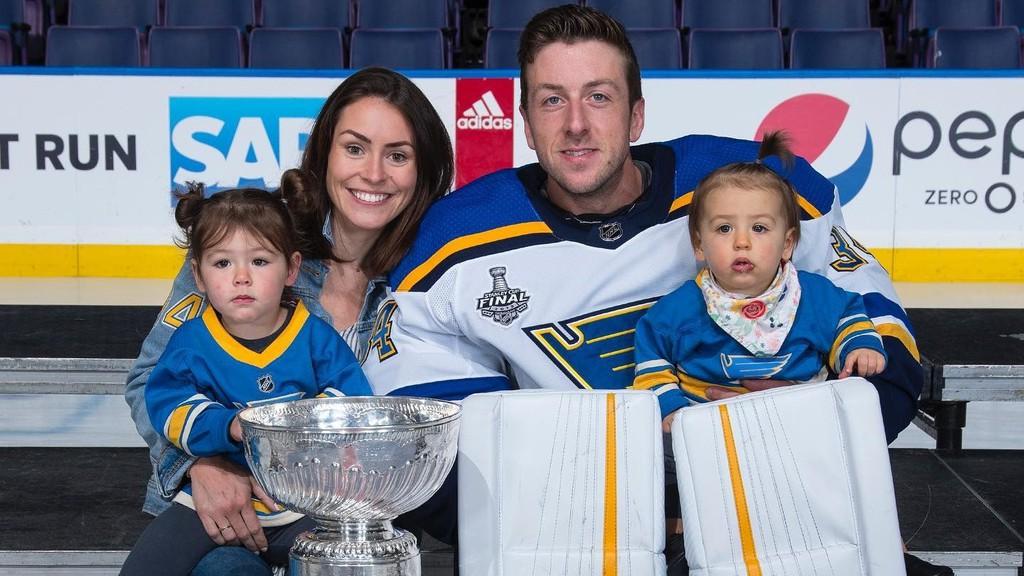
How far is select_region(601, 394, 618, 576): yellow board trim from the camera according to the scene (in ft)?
5.55

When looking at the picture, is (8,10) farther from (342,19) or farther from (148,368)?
(148,368)

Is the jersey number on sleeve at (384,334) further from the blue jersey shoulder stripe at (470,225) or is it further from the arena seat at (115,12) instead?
Answer: the arena seat at (115,12)

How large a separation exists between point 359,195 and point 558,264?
39 centimetres

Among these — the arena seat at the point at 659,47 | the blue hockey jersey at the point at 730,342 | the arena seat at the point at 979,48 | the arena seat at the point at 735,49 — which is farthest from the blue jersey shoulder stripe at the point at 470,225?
the arena seat at the point at 979,48

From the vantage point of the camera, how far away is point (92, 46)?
675 cm

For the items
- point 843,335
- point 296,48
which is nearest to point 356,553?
point 843,335

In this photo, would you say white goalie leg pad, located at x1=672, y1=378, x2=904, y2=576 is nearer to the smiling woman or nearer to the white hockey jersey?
the white hockey jersey

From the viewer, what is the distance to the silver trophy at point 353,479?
57.1 inches

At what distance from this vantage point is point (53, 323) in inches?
138

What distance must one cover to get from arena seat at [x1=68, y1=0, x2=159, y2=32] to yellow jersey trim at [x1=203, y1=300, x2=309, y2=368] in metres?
5.66

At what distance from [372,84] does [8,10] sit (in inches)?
220

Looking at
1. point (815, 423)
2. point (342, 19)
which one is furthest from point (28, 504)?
point (342, 19)

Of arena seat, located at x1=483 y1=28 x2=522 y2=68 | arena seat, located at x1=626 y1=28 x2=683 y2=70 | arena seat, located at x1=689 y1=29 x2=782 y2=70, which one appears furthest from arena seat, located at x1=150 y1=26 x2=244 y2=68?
arena seat, located at x1=689 y1=29 x2=782 y2=70

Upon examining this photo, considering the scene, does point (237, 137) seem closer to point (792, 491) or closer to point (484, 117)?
point (484, 117)
